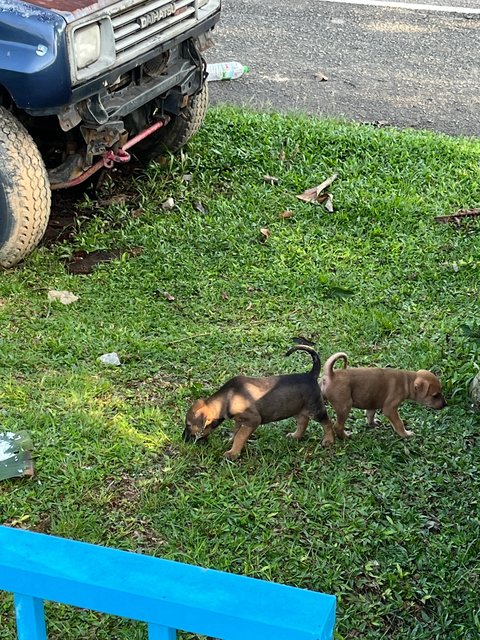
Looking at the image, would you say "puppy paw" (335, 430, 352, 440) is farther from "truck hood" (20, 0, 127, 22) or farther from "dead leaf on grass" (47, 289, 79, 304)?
"truck hood" (20, 0, 127, 22)

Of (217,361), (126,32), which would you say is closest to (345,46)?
(126,32)

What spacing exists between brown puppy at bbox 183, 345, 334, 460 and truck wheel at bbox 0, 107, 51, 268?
1804 mm

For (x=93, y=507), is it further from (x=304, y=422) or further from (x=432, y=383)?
(x=432, y=383)

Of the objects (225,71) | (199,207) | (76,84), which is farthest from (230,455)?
(225,71)

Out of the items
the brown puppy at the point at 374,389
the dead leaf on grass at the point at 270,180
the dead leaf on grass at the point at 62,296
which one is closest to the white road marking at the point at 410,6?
the dead leaf on grass at the point at 270,180

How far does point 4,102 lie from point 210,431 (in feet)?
8.27

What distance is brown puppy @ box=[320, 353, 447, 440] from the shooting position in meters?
3.65

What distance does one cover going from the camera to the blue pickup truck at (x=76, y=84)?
4.53 meters

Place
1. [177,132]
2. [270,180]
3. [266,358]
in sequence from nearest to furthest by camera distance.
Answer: [266,358] → [270,180] → [177,132]

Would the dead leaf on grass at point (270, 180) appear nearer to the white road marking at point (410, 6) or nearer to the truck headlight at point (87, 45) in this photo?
the truck headlight at point (87, 45)

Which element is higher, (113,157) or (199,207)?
(113,157)

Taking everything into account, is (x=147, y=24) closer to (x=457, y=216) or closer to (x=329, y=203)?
(x=329, y=203)

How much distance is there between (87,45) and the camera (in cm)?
467

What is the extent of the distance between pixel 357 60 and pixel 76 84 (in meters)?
4.63
